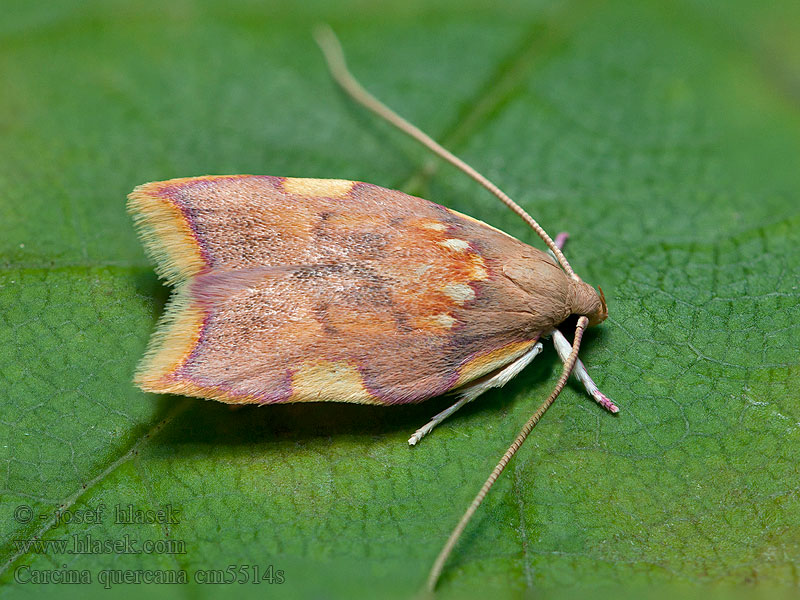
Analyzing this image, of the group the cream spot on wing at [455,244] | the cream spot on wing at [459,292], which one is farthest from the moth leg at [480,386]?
the cream spot on wing at [455,244]

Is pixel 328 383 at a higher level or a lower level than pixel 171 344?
higher

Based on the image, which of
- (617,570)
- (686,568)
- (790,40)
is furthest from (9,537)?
(790,40)

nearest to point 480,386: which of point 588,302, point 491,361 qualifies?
point 491,361

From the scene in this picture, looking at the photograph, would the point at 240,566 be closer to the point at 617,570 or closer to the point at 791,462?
the point at 617,570

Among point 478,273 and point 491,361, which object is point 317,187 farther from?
point 491,361

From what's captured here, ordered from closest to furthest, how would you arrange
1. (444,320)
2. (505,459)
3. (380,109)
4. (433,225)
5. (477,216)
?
(505,459) → (444,320) → (433,225) → (477,216) → (380,109)
